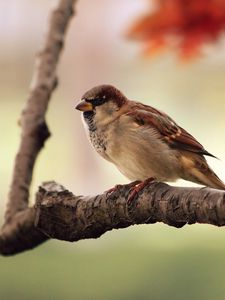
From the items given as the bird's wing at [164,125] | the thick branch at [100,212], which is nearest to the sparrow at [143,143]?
the bird's wing at [164,125]

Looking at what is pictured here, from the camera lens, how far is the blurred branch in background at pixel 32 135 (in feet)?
3.39

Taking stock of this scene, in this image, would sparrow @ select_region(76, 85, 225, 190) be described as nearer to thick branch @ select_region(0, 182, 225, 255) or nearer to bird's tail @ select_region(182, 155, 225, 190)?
bird's tail @ select_region(182, 155, 225, 190)

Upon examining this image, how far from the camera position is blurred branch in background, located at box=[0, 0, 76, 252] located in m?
1.03

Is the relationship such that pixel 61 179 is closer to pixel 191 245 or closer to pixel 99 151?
pixel 191 245

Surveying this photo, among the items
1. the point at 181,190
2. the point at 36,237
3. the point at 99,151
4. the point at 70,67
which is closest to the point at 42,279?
the point at 99,151

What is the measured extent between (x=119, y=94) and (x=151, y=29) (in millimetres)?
105

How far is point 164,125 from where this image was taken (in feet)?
4.12

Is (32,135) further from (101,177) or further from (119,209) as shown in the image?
(101,177)

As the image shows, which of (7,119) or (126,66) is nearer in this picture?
(7,119)

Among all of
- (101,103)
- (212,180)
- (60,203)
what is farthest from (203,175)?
(60,203)

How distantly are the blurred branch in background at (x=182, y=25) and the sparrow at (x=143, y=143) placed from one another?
9 centimetres

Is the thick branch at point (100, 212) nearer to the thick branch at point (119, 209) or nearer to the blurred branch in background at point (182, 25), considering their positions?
the thick branch at point (119, 209)

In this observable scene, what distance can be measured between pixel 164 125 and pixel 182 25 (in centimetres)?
15

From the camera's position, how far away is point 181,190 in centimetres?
85
